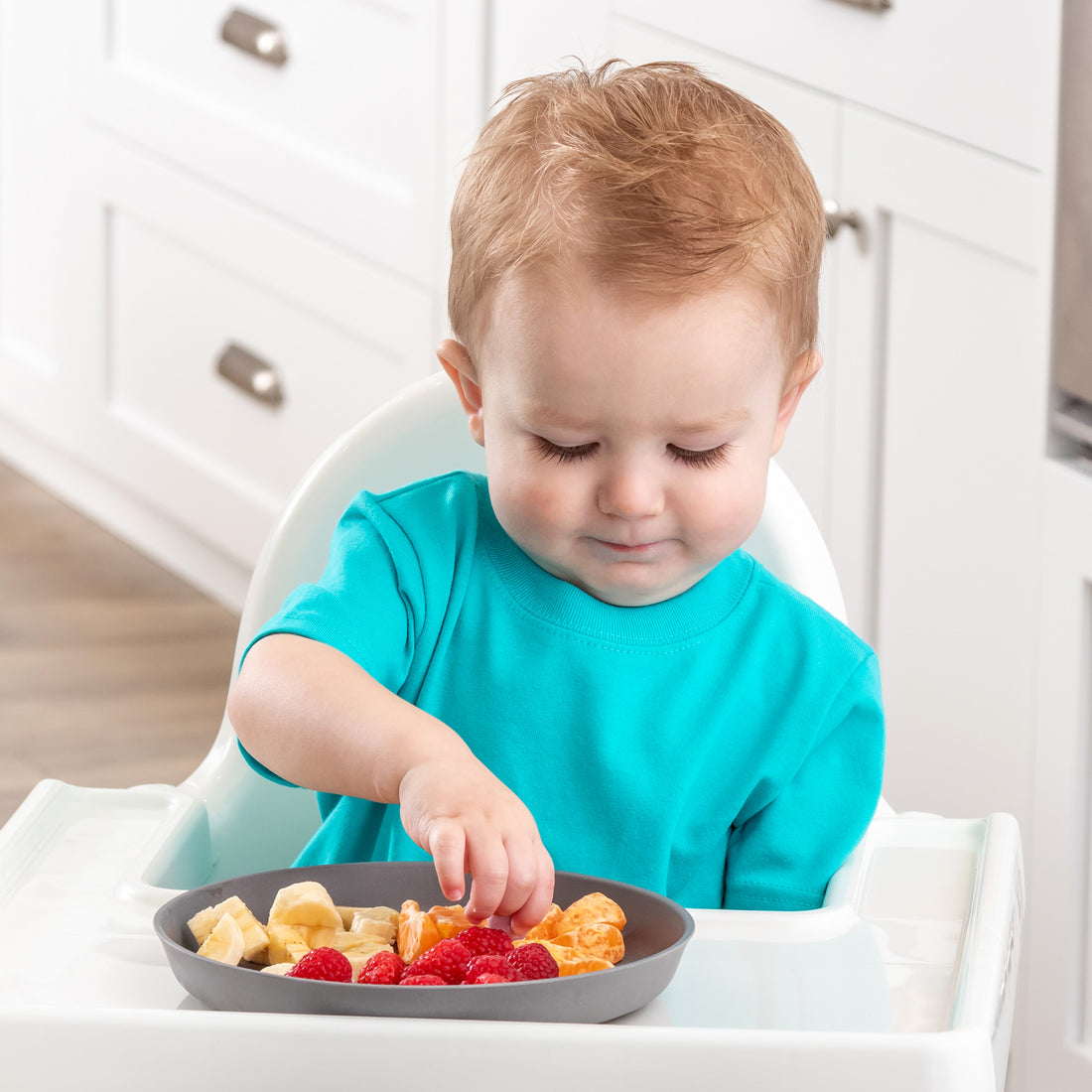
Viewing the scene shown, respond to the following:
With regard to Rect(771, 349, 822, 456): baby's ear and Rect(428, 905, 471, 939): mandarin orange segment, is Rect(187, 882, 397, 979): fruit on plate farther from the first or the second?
Rect(771, 349, 822, 456): baby's ear

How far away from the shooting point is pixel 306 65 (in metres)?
1.97

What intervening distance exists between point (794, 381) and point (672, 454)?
9 centimetres

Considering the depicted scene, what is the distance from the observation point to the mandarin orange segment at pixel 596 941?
0.58 m

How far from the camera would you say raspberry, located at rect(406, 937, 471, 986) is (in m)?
0.54

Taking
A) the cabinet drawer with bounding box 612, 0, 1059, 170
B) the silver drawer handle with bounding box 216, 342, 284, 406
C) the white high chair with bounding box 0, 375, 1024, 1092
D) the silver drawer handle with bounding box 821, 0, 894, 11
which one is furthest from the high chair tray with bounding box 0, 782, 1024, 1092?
the silver drawer handle with bounding box 216, 342, 284, 406

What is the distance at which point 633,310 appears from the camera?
63 centimetres

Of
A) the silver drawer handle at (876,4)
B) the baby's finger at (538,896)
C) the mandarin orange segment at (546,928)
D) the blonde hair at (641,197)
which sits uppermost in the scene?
the blonde hair at (641,197)

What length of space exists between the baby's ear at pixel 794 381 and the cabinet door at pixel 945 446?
51 centimetres

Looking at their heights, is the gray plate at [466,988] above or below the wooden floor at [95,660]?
above

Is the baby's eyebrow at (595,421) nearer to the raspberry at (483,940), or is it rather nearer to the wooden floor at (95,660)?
the raspberry at (483,940)

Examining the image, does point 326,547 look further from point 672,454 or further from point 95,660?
point 95,660

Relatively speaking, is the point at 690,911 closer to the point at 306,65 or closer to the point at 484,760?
the point at 484,760

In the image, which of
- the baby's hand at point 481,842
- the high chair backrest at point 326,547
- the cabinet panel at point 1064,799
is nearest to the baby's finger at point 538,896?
the baby's hand at point 481,842

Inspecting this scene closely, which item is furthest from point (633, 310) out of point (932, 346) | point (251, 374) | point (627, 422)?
point (251, 374)
